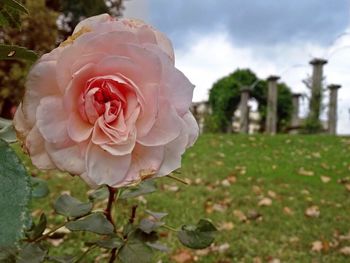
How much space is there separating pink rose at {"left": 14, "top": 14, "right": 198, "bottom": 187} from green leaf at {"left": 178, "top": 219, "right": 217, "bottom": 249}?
1.11ft

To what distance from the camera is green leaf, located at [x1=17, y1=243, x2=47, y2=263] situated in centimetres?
67

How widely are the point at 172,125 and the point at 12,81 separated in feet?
26.0

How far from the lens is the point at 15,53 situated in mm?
510

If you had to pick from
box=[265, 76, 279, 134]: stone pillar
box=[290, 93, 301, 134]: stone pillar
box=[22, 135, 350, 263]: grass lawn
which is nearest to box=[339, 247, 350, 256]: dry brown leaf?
box=[22, 135, 350, 263]: grass lawn

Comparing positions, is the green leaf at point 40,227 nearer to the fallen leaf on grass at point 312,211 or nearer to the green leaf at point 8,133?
the green leaf at point 8,133

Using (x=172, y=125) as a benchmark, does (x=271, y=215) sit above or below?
below

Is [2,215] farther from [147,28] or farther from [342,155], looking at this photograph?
[342,155]

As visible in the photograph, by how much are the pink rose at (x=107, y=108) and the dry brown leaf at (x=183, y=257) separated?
1643 mm

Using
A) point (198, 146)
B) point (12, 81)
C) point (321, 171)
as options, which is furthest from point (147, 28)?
point (12, 81)

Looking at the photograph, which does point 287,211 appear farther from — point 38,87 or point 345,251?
point 38,87

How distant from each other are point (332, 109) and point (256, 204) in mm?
7394

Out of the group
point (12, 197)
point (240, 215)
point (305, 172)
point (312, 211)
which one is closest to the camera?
point (12, 197)

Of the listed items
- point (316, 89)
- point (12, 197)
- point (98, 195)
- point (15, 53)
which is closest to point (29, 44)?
point (316, 89)

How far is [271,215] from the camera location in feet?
9.55
